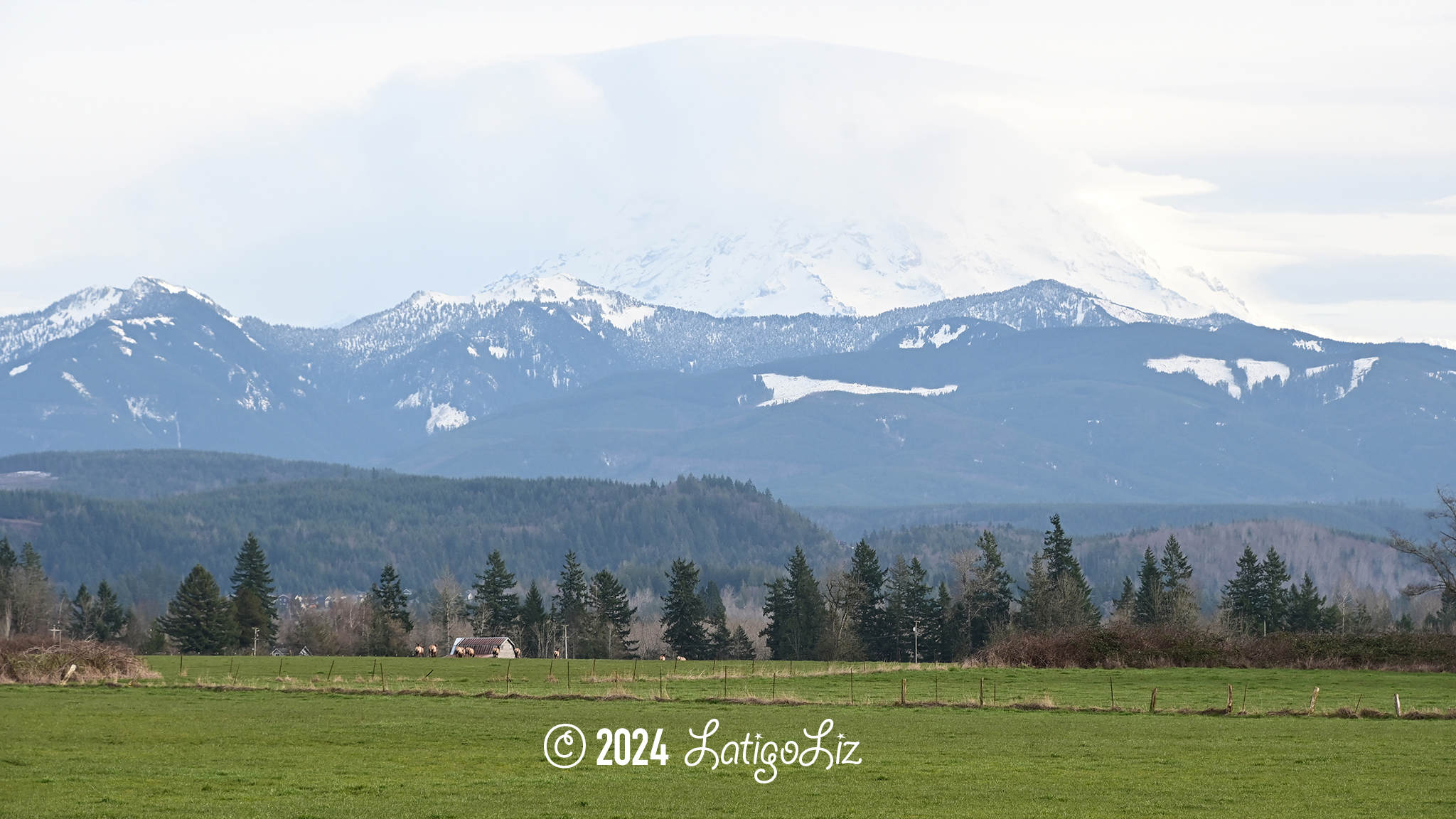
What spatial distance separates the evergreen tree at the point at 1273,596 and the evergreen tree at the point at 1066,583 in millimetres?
13632

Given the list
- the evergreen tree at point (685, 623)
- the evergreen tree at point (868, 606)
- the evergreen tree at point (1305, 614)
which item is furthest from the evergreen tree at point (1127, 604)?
the evergreen tree at point (685, 623)

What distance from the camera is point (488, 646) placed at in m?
149

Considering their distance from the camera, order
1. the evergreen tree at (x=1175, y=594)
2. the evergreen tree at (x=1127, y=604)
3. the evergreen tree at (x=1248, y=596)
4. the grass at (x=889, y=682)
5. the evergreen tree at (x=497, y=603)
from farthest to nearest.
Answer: the evergreen tree at (x=497, y=603), the evergreen tree at (x=1127, y=604), the evergreen tree at (x=1248, y=596), the evergreen tree at (x=1175, y=594), the grass at (x=889, y=682)

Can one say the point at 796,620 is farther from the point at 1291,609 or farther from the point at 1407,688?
the point at 1407,688

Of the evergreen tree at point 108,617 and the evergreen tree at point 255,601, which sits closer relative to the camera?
the evergreen tree at point 255,601

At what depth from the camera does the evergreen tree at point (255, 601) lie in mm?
151750

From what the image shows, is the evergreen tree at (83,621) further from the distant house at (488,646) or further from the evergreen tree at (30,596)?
the distant house at (488,646)

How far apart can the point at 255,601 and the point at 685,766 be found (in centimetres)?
11144

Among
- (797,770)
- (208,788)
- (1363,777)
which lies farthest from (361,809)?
(1363,777)

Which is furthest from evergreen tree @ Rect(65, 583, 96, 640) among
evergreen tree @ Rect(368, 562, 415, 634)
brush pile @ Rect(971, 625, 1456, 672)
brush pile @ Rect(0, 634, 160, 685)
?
brush pile @ Rect(971, 625, 1456, 672)

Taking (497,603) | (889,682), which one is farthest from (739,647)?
(889,682)

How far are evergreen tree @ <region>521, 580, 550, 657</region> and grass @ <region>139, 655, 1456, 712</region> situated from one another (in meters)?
41.2

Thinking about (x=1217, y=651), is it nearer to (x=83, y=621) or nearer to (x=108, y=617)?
(x=108, y=617)

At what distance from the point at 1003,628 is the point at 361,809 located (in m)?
96.9
